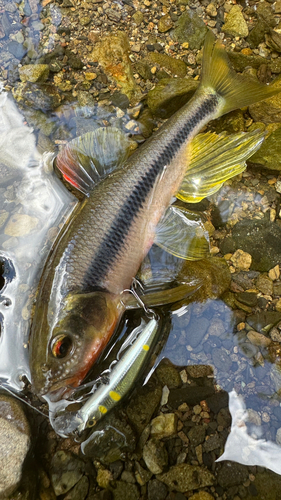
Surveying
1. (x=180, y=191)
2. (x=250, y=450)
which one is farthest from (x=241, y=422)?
(x=180, y=191)

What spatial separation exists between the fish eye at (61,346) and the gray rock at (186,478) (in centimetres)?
137

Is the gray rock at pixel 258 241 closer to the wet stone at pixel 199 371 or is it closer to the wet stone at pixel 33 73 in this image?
the wet stone at pixel 199 371

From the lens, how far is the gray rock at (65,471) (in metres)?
2.94

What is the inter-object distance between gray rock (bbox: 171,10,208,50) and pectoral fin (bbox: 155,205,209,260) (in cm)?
257

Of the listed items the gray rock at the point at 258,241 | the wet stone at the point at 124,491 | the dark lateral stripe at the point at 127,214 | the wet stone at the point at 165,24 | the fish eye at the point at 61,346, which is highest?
the wet stone at the point at 165,24

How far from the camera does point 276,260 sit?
388cm

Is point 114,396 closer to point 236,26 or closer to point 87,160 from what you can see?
point 87,160

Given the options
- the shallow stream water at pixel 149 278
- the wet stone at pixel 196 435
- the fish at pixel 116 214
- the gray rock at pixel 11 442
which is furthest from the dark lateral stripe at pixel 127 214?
the wet stone at pixel 196 435

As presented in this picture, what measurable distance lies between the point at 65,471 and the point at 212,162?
3.26 m

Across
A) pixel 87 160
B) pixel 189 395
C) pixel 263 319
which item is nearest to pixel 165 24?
pixel 87 160

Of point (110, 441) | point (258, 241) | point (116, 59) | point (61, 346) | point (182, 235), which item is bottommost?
point (110, 441)

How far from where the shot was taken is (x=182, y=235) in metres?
3.72

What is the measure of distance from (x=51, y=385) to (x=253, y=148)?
3.19 meters

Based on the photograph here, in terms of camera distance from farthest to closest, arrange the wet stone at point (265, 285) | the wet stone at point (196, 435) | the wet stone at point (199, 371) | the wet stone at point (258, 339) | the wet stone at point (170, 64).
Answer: the wet stone at point (170, 64) < the wet stone at point (265, 285) < the wet stone at point (258, 339) < the wet stone at point (199, 371) < the wet stone at point (196, 435)
